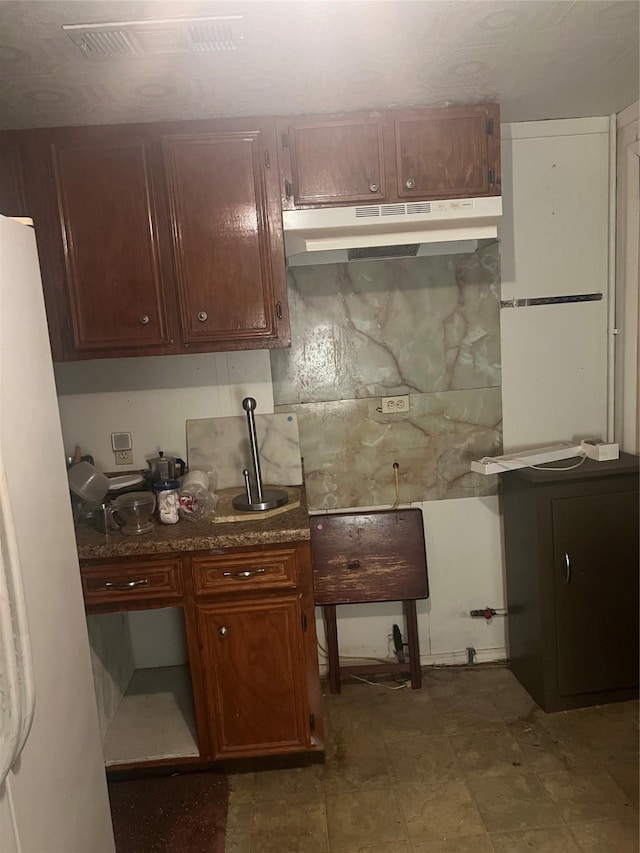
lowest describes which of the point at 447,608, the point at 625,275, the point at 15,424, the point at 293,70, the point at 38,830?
the point at 447,608

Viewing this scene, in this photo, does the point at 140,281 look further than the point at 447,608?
No

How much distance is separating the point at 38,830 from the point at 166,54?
1915mm

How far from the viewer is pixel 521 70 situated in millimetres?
1969

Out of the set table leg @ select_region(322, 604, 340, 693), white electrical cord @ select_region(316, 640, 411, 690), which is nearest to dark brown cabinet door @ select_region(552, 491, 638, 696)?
white electrical cord @ select_region(316, 640, 411, 690)

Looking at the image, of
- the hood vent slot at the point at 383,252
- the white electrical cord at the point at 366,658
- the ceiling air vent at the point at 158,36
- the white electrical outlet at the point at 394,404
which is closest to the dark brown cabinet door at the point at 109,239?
the ceiling air vent at the point at 158,36

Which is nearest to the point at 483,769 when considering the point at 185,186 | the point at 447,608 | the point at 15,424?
the point at 447,608

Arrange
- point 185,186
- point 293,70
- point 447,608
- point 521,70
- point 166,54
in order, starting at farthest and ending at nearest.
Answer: point 447,608, point 185,186, point 521,70, point 293,70, point 166,54

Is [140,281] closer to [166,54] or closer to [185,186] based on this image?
[185,186]

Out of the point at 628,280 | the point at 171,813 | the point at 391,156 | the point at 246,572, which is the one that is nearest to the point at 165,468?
the point at 246,572

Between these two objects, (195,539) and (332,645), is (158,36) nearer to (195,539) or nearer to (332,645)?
(195,539)

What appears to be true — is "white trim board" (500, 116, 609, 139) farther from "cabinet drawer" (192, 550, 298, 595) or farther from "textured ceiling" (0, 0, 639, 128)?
"cabinet drawer" (192, 550, 298, 595)

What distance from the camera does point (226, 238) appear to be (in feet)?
7.24

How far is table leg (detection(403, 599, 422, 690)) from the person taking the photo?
107 inches

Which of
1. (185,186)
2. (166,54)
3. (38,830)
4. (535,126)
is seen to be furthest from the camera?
(535,126)
